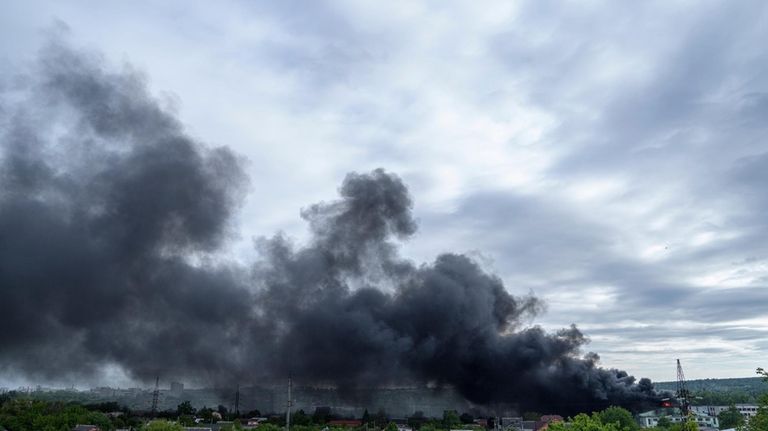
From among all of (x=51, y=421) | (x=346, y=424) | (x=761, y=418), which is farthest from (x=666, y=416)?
(x=51, y=421)

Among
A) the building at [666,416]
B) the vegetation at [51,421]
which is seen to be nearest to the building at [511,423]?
the building at [666,416]

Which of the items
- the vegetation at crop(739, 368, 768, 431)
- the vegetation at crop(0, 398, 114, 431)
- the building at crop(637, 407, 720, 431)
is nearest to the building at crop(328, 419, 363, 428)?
the vegetation at crop(0, 398, 114, 431)

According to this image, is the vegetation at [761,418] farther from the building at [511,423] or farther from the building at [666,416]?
the building at [666,416]

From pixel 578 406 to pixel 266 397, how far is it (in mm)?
88968

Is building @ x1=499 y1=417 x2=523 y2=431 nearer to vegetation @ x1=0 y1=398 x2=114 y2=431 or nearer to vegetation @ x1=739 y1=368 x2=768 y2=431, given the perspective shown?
vegetation @ x1=739 y1=368 x2=768 y2=431

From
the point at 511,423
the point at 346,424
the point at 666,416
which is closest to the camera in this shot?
the point at 511,423

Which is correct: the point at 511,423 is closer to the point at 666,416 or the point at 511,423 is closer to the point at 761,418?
the point at 666,416

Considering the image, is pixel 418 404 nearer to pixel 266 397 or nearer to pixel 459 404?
pixel 459 404

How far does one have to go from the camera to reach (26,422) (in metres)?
72.1

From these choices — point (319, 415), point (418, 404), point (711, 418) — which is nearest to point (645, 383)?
point (711, 418)

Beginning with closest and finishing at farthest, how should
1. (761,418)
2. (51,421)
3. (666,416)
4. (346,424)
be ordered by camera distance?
(761,418), (51,421), (346,424), (666,416)

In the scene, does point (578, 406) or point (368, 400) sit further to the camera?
point (368, 400)

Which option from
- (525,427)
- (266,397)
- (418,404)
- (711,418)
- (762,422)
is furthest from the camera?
(266,397)

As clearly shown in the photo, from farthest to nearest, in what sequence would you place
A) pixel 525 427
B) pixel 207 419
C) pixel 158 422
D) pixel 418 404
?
pixel 418 404
pixel 207 419
pixel 525 427
pixel 158 422
